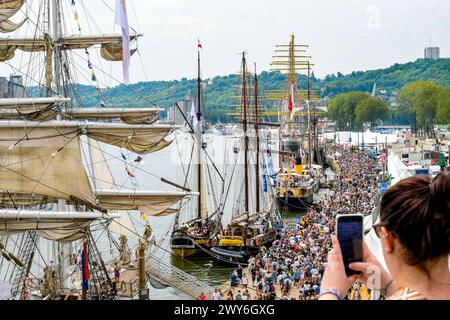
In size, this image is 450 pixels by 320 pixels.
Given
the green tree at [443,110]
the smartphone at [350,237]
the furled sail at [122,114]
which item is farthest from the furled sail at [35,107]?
the green tree at [443,110]

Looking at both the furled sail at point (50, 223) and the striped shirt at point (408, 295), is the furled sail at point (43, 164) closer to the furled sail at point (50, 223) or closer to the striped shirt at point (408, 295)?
the furled sail at point (50, 223)

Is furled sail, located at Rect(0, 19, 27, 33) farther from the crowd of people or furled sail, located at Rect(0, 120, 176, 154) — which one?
the crowd of people

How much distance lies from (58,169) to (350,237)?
19.6 m

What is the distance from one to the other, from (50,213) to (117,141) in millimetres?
5473

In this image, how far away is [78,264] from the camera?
2230 cm

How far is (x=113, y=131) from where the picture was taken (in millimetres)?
24031

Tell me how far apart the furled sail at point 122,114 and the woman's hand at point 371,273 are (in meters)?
22.9

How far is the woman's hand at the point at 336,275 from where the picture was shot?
9.84ft

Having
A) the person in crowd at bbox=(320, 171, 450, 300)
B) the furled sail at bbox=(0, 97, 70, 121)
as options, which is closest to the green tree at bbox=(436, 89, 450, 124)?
the furled sail at bbox=(0, 97, 70, 121)

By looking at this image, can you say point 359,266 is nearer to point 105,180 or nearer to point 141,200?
point 141,200

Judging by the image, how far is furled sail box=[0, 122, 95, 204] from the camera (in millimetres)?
21656

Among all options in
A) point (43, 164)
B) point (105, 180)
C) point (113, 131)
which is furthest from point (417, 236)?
point (105, 180)
